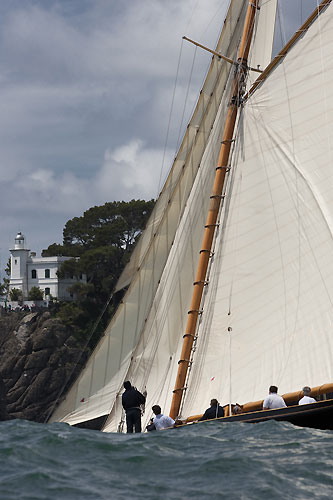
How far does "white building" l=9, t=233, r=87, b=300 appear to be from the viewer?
4808 inches

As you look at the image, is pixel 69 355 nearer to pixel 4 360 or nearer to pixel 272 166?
pixel 4 360

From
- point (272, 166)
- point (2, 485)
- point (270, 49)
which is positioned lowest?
point (2, 485)

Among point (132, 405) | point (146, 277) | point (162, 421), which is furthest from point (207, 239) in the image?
point (162, 421)

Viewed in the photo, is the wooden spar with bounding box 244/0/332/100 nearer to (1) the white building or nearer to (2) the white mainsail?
(2) the white mainsail

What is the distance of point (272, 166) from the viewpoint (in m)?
27.3

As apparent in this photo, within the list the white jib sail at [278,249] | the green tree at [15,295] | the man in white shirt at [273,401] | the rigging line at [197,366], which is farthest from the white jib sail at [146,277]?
the green tree at [15,295]

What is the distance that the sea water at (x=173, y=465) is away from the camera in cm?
1530

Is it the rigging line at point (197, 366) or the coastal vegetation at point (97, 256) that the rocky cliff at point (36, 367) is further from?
the rigging line at point (197, 366)

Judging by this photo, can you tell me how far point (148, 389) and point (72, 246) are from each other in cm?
9572

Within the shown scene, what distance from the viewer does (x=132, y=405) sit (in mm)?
25656

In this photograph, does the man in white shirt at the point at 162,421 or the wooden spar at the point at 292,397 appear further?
the man in white shirt at the point at 162,421

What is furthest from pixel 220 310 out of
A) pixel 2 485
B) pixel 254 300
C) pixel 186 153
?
pixel 2 485

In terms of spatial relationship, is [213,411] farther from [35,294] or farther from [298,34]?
[35,294]

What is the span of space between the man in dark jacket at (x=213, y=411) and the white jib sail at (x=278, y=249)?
0.88 meters
